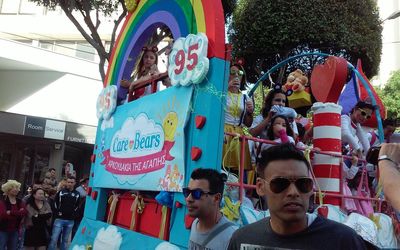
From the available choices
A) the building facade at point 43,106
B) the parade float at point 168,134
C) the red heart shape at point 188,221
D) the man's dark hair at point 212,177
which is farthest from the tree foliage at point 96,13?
the building facade at point 43,106

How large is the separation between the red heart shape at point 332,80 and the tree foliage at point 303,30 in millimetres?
5652

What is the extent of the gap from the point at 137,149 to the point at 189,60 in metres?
1.10

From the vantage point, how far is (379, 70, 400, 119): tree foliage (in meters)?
17.3

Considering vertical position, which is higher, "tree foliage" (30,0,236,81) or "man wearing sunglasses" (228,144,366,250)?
"tree foliage" (30,0,236,81)

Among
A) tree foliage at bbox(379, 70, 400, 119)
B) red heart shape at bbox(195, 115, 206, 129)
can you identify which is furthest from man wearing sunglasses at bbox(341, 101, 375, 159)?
tree foliage at bbox(379, 70, 400, 119)

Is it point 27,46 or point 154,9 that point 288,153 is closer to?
point 154,9

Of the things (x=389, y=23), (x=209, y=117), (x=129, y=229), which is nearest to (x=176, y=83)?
(x=209, y=117)

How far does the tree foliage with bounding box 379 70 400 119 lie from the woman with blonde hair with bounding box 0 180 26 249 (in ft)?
48.2

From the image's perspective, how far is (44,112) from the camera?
17203 mm

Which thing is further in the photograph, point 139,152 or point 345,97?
point 345,97

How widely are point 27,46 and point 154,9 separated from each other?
14.2 m

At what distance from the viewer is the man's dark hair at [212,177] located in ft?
9.09

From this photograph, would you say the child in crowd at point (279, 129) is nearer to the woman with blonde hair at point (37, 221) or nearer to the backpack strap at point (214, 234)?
the backpack strap at point (214, 234)

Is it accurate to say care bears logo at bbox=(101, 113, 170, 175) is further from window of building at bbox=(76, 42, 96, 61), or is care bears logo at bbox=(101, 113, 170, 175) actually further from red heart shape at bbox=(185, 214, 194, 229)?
window of building at bbox=(76, 42, 96, 61)
